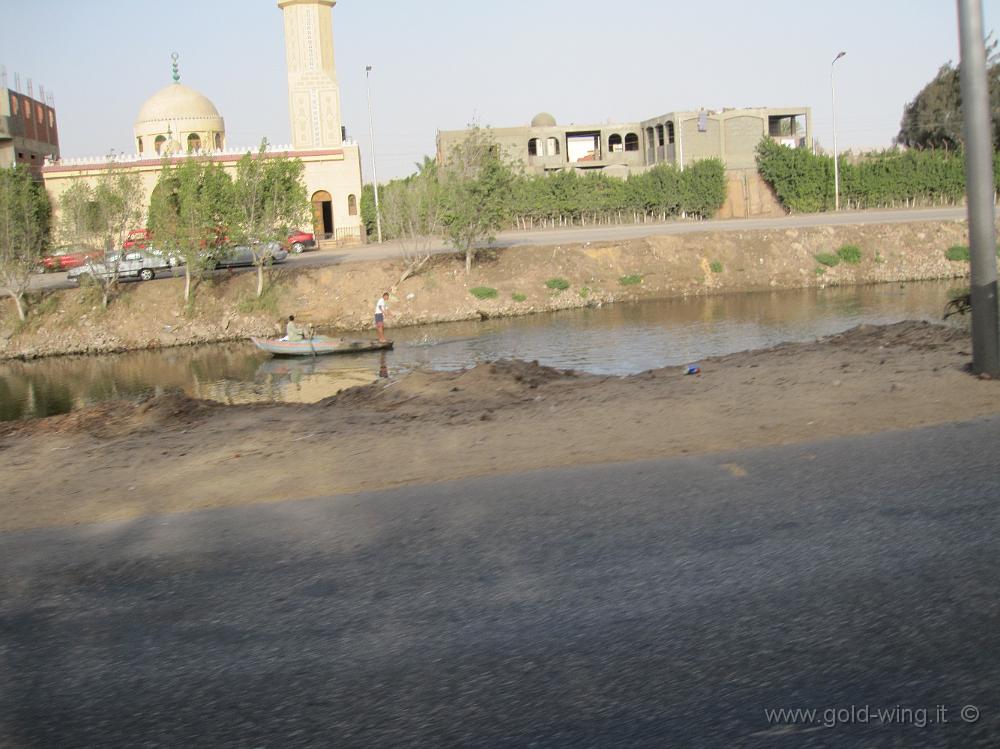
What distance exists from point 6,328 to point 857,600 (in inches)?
1644

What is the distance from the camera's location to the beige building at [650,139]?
75438 millimetres

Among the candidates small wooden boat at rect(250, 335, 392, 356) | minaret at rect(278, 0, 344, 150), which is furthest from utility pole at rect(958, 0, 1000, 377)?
minaret at rect(278, 0, 344, 150)

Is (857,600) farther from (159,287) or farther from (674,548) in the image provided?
(159,287)

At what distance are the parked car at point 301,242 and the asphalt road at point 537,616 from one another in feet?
157

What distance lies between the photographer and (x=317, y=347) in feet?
106

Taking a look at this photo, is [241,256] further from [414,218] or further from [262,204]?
[414,218]

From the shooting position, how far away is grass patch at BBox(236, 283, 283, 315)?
1661 inches

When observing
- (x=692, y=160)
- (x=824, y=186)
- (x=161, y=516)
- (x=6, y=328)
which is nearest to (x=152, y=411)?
(x=161, y=516)

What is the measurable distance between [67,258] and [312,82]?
20143mm

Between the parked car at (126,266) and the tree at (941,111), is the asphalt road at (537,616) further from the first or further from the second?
the tree at (941,111)

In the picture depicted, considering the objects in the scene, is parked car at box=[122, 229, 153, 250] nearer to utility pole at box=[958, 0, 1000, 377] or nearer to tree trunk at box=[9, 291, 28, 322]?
tree trunk at box=[9, 291, 28, 322]

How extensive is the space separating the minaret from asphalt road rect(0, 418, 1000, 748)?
5722cm

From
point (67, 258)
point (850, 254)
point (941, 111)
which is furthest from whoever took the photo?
point (941, 111)

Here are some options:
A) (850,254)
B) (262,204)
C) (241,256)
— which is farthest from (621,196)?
(262,204)
